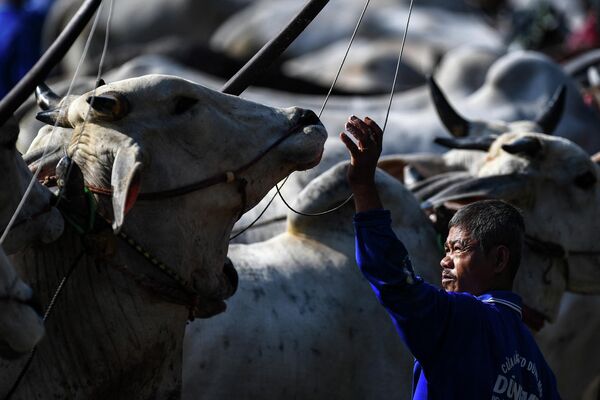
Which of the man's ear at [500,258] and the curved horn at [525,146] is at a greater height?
the man's ear at [500,258]

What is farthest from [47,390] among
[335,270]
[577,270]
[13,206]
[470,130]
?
[470,130]

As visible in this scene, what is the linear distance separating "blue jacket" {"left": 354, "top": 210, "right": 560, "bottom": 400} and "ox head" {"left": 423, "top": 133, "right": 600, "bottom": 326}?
183 cm

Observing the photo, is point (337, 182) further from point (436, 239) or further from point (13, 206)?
point (13, 206)

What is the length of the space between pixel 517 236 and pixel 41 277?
1.26m

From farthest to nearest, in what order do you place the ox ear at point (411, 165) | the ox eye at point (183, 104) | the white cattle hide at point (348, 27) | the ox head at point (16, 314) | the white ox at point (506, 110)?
the white cattle hide at point (348, 27) → the white ox at point (506, 110) → the ox ear at point (411, 165) → the ox eye at point (183, 104) → the ox head at point (16, 314)

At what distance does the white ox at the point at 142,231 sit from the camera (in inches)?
144

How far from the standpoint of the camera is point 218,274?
3902mm

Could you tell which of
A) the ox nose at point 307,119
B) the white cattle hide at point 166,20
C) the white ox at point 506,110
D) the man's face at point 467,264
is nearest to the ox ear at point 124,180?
the ox nose at point 307,119

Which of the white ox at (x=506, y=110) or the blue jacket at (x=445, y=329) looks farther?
the white ox at (x=506, y=110)

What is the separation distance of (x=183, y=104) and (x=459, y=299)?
2.99ft

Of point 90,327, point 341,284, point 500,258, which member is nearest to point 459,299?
point 500,258

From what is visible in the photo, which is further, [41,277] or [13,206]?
[41,277]

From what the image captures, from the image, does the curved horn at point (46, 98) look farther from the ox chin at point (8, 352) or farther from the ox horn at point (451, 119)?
the ox horn at point (451, 119)

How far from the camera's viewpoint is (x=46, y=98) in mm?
4199
